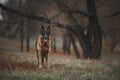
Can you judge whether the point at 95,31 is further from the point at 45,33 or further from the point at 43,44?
the point at 45,33

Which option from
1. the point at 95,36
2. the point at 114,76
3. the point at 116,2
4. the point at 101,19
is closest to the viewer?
the point at 114,76

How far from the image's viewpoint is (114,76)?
14.3 meters

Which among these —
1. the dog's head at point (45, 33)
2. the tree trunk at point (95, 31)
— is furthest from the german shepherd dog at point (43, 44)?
the tree trunk at point (95, 31)

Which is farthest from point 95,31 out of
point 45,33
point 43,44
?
point 45,33

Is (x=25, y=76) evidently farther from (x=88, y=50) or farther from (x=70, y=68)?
(x=88, y=50)

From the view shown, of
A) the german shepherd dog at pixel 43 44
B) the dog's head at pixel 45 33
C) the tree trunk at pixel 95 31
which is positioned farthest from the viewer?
the tree trunk at pixel 95 31

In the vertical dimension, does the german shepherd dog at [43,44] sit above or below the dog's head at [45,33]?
below

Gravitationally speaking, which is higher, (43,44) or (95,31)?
(95,31)

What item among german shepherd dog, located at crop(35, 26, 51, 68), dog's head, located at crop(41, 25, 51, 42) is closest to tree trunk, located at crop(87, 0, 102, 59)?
german shepherd dog, located at crop(35, 26, 51, 68)

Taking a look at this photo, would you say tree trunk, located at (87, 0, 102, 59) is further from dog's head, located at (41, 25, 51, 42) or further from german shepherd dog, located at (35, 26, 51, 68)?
dog's head, located at (41, 25, 51, 42)

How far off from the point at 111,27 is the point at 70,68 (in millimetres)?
24384

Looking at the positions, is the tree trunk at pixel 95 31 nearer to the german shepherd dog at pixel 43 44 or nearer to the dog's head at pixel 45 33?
the german shepherd dog at pixel 43 44

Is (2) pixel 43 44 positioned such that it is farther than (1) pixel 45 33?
Yes

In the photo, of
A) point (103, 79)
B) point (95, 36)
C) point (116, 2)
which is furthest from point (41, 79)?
point (116, 2)
